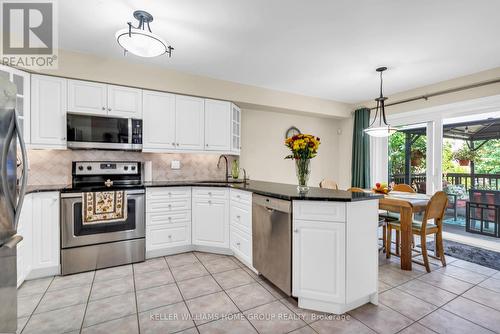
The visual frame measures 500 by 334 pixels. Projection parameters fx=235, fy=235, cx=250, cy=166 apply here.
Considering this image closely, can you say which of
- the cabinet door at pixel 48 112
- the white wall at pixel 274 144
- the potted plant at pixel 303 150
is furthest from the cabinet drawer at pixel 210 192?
the cabinet door at pixel 48 112

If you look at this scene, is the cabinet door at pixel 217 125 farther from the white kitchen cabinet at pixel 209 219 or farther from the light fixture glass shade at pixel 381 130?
the light fixture glass shade at pixel 381 130

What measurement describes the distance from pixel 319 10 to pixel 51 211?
330 cm

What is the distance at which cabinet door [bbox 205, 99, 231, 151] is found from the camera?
3583mm

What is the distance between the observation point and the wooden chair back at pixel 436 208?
2.59 metres

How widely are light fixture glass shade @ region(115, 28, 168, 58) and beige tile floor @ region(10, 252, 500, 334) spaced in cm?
220

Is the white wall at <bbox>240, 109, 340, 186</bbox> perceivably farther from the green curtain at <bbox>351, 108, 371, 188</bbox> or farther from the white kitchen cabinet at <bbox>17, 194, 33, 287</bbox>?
the white kitchen cabinet at <bbox>17, 194, 33, 287</bbox>

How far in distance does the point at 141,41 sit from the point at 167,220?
2.08 metres

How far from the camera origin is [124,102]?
10.1 feet

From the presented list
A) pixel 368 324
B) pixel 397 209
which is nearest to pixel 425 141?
pixel 397 209

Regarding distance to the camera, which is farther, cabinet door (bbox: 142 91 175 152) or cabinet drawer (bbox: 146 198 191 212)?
cabinet door (bbox: 142 91 175 152)

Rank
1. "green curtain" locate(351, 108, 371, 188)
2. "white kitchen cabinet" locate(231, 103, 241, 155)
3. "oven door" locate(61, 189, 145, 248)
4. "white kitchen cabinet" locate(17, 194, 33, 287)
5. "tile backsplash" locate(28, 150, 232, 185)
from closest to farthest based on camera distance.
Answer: "white kitchen cabinet" locate(17, 194, 33, 287)
"oven door" locate(61, 189, 145, 248)
"tile backsplash" locate(28, 150, 232, 185)
"white kitchen cabinet" locate(231, 103, 241, 155)
"green curtain" locate(351, 108, 371, 188)

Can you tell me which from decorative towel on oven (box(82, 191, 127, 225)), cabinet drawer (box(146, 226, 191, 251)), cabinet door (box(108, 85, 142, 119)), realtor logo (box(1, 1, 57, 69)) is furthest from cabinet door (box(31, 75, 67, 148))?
cabinet drawer (box(146, 226, 191, 251))

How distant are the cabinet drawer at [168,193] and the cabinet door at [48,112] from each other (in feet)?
Answer: 3.69

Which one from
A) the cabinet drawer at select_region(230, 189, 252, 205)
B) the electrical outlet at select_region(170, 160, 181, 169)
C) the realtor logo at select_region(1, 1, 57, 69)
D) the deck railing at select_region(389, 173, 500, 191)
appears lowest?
the cabinet drawer at select_region(230, 189, 252, 205)
